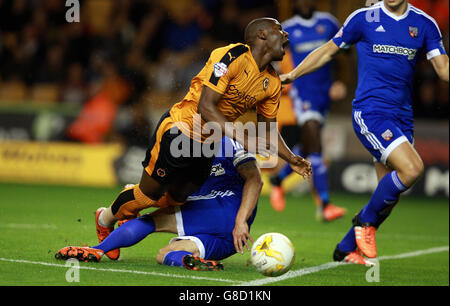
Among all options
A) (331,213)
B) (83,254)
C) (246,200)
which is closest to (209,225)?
(246,200)

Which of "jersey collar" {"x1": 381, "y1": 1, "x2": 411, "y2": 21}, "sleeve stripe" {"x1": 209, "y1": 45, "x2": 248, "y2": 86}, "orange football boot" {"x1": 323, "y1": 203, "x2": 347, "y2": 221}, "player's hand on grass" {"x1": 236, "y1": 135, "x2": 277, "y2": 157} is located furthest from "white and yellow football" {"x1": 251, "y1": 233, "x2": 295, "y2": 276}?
"orange football boot" {"x1": 323, "y1": 203, "x2": 347, "y2": 221}

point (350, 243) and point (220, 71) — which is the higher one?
point (220, 71)

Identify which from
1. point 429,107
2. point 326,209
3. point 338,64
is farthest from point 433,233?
point 429,107

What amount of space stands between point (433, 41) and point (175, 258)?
108 inches

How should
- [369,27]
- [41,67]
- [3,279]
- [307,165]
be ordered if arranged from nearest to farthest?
[3,279] < [307,165] < [369,27] < [41,67]

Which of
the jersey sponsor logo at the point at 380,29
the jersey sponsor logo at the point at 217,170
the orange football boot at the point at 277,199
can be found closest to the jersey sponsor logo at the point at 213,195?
the jersey sponsor logo at the point at 217,170

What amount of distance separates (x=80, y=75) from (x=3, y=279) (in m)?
11.0

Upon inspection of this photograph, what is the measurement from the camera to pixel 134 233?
5906 millimetres

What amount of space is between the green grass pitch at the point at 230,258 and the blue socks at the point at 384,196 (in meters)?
0.45

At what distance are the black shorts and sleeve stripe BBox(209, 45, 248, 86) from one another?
532mm

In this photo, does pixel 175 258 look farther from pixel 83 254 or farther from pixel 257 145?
pixel 257 145

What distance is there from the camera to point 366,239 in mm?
6453

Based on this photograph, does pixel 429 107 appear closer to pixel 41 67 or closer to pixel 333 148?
pixel 333 148

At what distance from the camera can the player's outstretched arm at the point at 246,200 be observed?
18.7 feet
